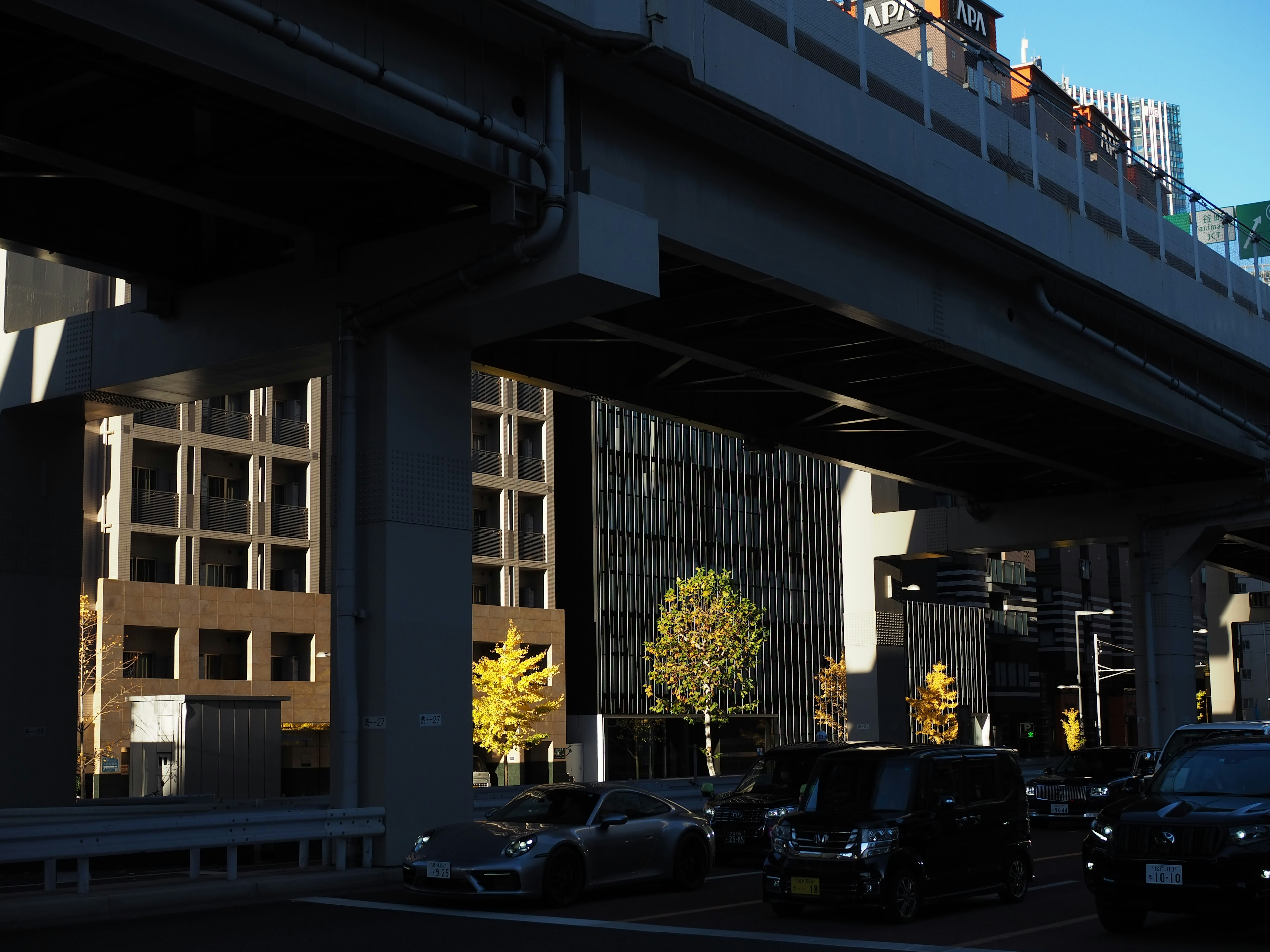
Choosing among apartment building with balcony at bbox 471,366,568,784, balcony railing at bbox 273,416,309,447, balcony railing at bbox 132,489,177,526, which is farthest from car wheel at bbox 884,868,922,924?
apartment building with balcony at bbox 471,366,568,784

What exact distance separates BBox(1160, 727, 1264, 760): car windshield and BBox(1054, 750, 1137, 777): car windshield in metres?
7.73

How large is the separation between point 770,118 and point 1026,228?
7.01 metres

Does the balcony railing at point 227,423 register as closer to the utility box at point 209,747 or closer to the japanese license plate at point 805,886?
the utility box at point 209,747

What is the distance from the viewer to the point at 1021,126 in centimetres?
2467

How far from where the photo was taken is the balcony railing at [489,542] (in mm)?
75250

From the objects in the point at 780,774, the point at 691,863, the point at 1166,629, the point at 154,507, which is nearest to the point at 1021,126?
the point at 780,774

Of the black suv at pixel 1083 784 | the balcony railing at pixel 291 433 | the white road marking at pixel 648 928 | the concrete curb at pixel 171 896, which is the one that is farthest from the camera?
the balcony railing at pixel 291 433

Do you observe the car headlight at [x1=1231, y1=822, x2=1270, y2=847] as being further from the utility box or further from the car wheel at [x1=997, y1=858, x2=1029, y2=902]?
the utility box

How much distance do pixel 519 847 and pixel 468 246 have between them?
7.93 m

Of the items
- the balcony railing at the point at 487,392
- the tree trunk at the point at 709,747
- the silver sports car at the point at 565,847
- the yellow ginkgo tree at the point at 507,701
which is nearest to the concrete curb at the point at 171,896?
the silver sports car at the point at 565,847

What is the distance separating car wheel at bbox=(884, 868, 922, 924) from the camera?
14.2m

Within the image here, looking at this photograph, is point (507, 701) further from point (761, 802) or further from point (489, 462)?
point (761, 802)

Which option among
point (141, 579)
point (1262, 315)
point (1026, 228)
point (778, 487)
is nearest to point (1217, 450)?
point (1262, 315)

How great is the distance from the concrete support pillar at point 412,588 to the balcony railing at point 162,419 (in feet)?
147
